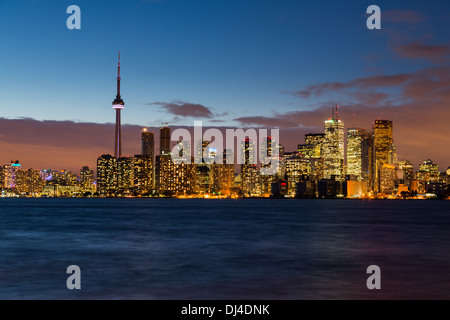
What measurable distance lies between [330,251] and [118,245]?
20060mm

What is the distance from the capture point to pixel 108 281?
2584 cm

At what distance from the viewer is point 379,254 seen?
40906 mm

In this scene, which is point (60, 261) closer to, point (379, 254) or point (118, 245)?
point (118, 245)

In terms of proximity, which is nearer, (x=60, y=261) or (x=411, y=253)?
(x=60, y=261)

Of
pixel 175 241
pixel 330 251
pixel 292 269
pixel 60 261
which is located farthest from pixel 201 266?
pixel 175 241
